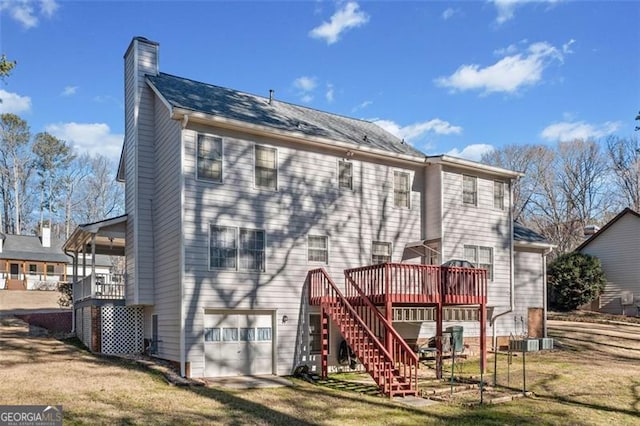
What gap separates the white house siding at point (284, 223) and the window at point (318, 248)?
0.15m

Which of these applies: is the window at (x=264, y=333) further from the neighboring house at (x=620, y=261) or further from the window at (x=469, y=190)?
the neighboring house at (x=620, y=261)

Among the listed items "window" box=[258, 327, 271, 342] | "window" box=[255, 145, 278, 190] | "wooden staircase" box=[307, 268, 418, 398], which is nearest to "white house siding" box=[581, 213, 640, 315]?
"wooden staircase" box=[307, 268, 418, 398]

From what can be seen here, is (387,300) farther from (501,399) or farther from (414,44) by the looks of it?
(414,44)

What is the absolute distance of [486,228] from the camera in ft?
66.1

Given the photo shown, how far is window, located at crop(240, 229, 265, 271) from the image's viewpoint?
→ 51.1 ft

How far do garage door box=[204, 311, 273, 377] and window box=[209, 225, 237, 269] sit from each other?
132 cm

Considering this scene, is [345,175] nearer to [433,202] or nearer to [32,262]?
[433,202]

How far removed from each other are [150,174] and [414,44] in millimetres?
8879

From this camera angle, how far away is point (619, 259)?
3042 cm

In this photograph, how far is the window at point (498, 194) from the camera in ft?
67.5

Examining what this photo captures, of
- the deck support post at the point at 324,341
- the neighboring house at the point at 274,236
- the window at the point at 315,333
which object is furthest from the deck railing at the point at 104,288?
the deck support post at the point at 324,341

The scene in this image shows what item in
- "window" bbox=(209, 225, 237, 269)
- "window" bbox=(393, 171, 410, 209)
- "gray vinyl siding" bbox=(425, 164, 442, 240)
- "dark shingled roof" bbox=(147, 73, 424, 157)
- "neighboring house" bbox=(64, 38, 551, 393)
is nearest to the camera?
"neighboring house" bbox=(64, 38, 551, 393)

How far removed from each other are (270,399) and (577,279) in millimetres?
22546

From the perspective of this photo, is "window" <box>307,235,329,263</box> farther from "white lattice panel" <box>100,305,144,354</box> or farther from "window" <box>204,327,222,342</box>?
"white lattice panel" <box>100,305,144,354</box>
